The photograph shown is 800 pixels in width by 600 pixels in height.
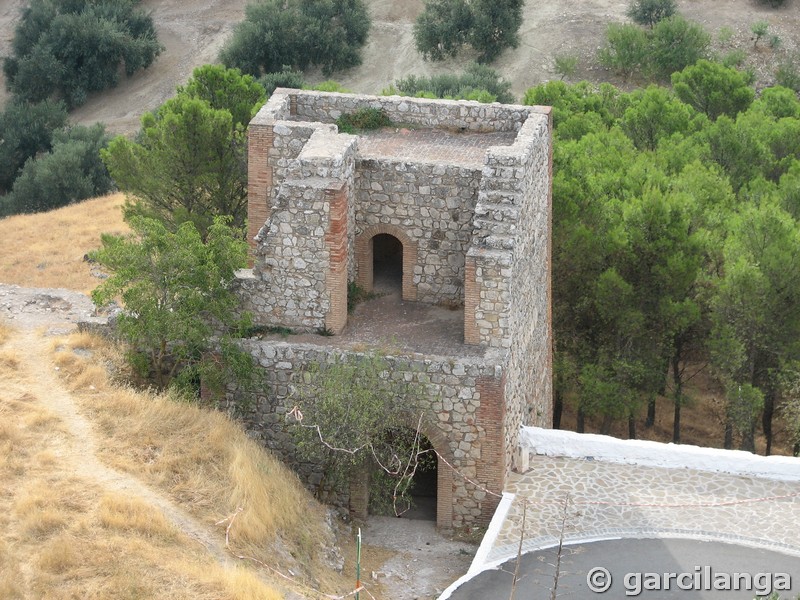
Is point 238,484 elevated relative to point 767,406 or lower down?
elevated

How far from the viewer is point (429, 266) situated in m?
23.3

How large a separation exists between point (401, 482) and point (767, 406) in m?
11.4

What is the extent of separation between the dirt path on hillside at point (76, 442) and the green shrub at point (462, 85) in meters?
23.9

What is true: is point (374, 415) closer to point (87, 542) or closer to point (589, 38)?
point (87, 542)

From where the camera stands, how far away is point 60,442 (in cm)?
2006

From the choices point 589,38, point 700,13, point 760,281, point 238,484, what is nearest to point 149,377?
point 238,484

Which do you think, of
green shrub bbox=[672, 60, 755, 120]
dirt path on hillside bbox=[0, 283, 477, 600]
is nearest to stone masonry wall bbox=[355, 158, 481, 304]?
dirt path on hillside bbox=[0, 283, 477, 600]

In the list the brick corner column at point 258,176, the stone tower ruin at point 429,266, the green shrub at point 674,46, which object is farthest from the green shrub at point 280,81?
the brick corner column at point 258,176

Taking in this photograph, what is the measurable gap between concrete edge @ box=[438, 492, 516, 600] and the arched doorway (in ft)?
4.91

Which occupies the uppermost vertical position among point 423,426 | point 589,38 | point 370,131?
point 370,131

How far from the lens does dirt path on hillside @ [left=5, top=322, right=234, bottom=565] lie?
61.5 feet

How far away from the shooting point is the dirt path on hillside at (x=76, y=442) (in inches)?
738

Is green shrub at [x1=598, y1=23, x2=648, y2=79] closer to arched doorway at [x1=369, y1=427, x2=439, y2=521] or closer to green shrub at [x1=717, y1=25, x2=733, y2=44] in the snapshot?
A: green shrub at [x1=717, y1=25, x2=733, y2=44]

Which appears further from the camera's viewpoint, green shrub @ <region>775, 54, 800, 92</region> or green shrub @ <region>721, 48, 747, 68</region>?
green shrub @ <region>775, 54, 800, 92</region>
